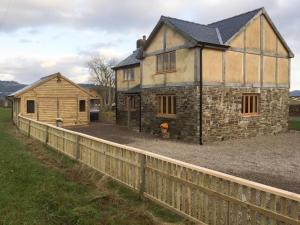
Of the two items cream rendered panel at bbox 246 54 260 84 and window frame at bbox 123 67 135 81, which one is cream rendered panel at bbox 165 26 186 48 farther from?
window frame at bbox 123 67 135 81

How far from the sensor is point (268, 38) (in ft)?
71.7

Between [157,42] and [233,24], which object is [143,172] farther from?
[233,24]

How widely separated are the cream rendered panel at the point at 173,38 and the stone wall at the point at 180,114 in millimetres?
2560

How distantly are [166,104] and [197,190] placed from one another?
48.3 ft

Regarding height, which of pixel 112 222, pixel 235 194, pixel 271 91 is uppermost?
pixel 271 91

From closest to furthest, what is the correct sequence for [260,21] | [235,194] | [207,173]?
[235,194]
[207,173]
[260,21]

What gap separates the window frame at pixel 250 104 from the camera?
67.6 ft

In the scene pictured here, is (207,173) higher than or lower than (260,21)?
lower

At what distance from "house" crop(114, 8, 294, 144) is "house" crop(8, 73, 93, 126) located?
33.7 ft

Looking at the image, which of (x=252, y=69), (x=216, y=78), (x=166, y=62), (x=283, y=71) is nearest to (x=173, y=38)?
(x=166, y=62)

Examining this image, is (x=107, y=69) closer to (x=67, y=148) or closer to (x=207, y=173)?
(x=67, y=148)

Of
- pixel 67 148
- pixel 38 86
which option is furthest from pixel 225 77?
pixel 38 86

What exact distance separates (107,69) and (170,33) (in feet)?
148

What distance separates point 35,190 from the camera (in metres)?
8.14
